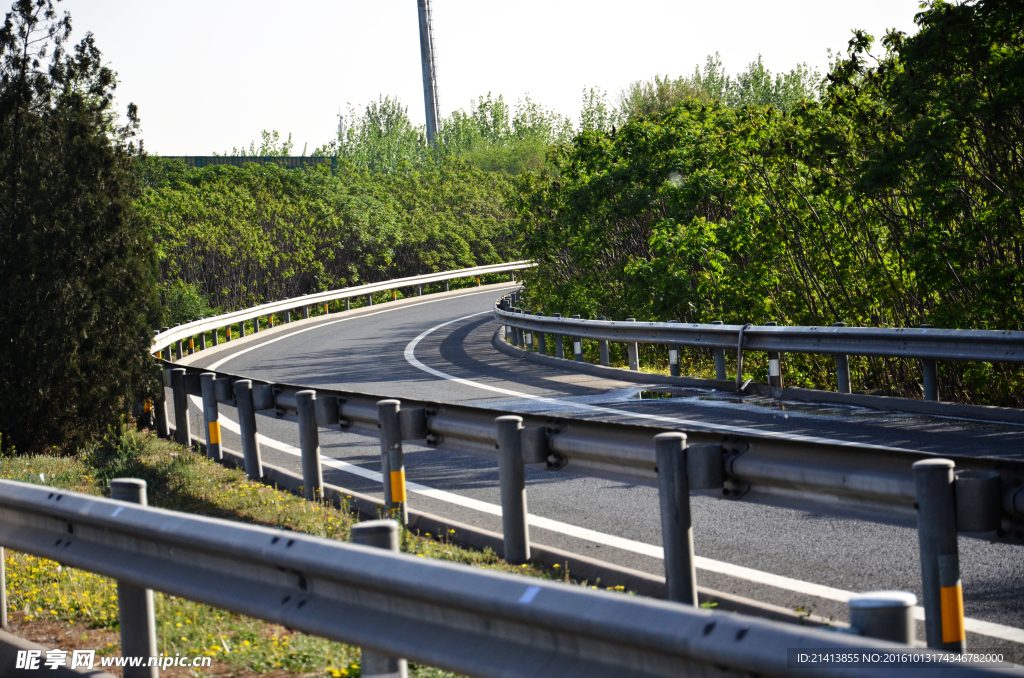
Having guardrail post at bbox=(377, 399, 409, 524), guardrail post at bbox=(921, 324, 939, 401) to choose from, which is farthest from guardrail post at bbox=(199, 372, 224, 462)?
guardrail post at bbox=(921, 324, 939, 401)

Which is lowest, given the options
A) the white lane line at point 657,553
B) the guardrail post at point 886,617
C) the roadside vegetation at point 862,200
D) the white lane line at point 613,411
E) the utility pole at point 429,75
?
the white lane line at point 657,553

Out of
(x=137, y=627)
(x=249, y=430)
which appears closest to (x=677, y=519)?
(x=137, y=627)

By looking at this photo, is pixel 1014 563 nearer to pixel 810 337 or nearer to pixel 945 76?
pixel 810 337

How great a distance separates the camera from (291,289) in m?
42.2

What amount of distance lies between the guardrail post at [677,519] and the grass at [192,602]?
0.95 metres

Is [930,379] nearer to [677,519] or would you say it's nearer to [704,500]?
[704,500]

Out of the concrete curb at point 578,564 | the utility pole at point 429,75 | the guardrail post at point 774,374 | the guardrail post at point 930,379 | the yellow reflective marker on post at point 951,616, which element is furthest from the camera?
the utility pole at point 429,75

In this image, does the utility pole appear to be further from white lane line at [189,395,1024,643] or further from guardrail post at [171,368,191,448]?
white lane line at [189,395,1024,643]

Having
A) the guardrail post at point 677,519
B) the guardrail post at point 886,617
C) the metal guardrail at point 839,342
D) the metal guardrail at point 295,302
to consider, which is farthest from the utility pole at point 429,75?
the guardrail post at point 886,617

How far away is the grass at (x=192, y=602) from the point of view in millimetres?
4672

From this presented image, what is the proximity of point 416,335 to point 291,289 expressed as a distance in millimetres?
18147

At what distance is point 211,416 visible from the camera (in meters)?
9.88

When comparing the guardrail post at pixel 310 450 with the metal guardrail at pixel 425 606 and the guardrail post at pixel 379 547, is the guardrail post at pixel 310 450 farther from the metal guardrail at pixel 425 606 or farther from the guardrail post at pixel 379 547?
the guardrail post at pixel 379 547

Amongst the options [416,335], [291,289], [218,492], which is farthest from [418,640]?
[291,289]
